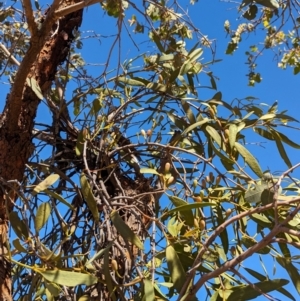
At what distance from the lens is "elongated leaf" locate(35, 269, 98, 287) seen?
0.80m

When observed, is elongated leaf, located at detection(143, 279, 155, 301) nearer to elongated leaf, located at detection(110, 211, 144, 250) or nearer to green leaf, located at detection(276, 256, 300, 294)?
elongated leaf, located at detection(110, 211, 144, 250)

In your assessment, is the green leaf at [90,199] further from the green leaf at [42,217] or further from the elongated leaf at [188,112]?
the elongated leaf at [188,112]

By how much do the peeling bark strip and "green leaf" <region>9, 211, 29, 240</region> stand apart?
0.14 feet

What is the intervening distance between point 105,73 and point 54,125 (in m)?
0.17

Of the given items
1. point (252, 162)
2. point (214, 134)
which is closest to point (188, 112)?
point (214, 134)

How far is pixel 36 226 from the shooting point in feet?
2.68

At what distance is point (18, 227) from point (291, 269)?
46 centimetres

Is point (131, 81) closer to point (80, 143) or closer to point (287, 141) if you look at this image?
point (80, 143)

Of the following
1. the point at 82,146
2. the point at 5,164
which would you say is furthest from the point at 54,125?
the point at 5,164

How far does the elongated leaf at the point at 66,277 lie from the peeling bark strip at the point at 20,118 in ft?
0.41

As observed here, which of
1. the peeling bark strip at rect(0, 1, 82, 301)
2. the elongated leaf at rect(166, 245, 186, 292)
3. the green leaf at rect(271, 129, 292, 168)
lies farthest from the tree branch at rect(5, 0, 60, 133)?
the green leaf at rect(271, 129, 292, 168)

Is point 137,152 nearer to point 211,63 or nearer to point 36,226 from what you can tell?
point 211,63

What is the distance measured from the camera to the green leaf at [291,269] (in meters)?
0.85

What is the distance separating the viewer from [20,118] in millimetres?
988
